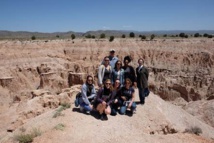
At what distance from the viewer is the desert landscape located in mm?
10094

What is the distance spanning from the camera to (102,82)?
11.0 metres

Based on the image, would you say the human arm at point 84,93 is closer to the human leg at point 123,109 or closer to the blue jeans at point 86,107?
the blue jeans at point 86,107

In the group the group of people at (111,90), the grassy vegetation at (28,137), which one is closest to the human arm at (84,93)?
the group of people at (111,90)

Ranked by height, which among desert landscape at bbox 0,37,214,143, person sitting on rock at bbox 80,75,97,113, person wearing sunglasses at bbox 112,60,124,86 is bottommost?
desert landscape at bbox 0,37,214,143

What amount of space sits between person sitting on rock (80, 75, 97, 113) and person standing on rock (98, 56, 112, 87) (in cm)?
39

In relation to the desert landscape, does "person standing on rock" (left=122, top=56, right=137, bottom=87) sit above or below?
above

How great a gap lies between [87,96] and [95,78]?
21922mm

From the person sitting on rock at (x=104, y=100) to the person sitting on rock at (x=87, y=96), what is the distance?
1.21 feet

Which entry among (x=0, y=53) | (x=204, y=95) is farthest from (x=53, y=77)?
(x=204, y=95)

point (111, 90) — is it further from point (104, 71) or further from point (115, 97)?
point (104, 71)

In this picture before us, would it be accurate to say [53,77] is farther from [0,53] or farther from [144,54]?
[144,54]

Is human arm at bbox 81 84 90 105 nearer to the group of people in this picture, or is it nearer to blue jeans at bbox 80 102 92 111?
the group of people

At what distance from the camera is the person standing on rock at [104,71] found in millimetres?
10730

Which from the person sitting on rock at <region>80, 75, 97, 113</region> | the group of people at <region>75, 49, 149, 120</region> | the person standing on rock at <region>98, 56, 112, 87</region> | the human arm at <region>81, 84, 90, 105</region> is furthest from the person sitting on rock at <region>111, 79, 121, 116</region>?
the human arm at <region>81, 84, 90, 105</region>
